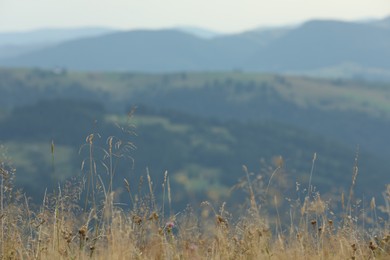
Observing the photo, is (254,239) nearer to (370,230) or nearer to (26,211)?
(370,230)

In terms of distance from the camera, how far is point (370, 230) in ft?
15.6

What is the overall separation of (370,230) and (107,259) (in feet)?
6.05

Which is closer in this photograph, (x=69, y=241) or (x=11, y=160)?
(x=69, y=241)

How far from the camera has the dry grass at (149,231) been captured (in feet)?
14.3

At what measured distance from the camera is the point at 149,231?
483cm

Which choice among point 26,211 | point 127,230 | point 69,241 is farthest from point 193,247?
point 26,211

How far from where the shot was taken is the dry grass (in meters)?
4.35

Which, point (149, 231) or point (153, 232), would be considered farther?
point (149, 231)

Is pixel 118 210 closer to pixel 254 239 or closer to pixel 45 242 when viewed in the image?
pixel 45 242

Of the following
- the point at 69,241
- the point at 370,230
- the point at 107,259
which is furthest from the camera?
the point at 370,230

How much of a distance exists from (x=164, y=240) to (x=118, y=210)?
27.5 inches

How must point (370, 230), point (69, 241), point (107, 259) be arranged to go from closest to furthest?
point (69, 241) → point (107, 259) → point (370, 230)

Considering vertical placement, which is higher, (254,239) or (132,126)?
(132,126)

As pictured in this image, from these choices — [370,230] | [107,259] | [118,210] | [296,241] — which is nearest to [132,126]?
[118,210]
